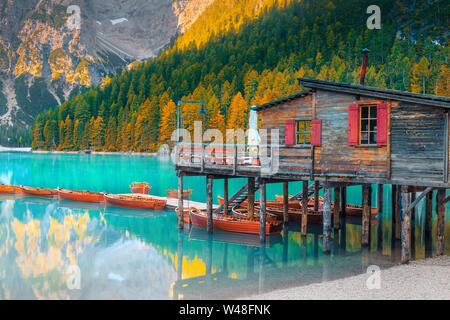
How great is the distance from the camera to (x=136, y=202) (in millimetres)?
37562

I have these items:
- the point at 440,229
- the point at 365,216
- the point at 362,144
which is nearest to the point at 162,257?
the point at 365,216

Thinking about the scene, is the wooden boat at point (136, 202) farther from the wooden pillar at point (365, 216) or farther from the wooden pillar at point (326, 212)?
the wooden pillar at point (365, 216)

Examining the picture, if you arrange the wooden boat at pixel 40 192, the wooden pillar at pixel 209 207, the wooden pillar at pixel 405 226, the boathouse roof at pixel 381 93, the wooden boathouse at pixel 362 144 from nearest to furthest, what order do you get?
the boathouse roof at pixel 381 93 → the wooden boathouse at pixel 362 144 → the wooden pillar at pixel 405 226 → the wooden pillar at pixel 209 207 → the wooden boat at pixel 40 192

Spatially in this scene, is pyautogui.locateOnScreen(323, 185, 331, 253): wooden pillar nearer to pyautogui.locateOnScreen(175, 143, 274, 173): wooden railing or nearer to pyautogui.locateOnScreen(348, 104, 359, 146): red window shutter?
pyautogui.locateOnScreen(348, 104, 359, 146): red window shutter

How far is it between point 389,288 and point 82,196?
3450 centimetres

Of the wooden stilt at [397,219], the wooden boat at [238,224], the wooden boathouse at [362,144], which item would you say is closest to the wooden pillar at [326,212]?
the wooden boathouse at [362,144]

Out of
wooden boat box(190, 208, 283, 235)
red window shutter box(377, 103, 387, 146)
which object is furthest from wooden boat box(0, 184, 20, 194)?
red window shutter box(377, 103, 387, 146)

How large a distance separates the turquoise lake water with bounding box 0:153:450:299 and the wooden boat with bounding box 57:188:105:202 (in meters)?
6.09

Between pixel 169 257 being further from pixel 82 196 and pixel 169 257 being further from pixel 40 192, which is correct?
pixel 40 192

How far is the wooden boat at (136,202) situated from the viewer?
36.5m

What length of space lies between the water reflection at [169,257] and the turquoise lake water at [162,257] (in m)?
0.05

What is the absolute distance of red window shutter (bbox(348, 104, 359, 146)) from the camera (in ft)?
63.2

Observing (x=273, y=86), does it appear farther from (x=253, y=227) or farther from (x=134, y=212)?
(x=253, y=227)

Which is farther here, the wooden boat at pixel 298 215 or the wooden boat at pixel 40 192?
the wooden boat at pixel 40 192
